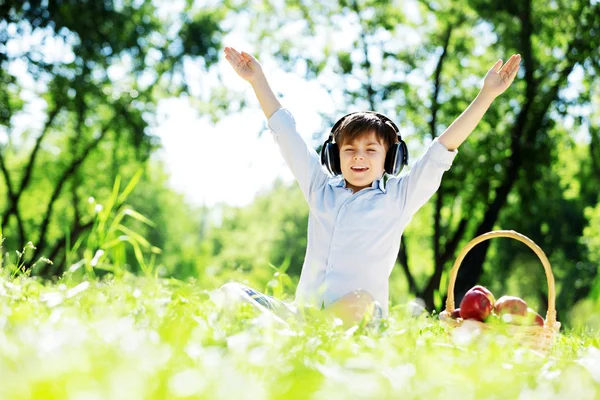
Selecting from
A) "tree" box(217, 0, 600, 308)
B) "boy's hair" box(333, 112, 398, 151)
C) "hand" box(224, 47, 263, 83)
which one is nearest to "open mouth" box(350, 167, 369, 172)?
"boy's hair" box(333, 112, 398, 151)

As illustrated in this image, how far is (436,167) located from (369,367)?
2107 mm

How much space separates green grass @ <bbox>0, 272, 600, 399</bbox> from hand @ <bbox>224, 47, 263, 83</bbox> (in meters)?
1.78

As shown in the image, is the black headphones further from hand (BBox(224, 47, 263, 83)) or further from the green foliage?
the green foliage

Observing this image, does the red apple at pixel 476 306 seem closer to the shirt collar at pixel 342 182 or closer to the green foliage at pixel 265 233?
the shirt collar at pixel 342 182

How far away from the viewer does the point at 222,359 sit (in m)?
1.54

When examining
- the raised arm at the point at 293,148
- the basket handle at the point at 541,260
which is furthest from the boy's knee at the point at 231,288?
the basket handle at the point at 541,260

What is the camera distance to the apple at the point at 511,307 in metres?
3.97

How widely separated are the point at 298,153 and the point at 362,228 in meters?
0.63

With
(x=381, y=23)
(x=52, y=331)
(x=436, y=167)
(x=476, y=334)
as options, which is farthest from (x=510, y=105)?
(x=52, y=331)

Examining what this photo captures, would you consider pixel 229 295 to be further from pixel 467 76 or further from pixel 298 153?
pixel 467 76

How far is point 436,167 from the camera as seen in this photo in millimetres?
3461

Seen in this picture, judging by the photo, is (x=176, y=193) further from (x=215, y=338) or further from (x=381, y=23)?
(x=215, y=338)

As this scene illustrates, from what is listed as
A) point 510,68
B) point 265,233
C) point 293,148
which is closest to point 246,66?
point 293,148

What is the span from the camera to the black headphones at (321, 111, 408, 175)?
3.68 meters
